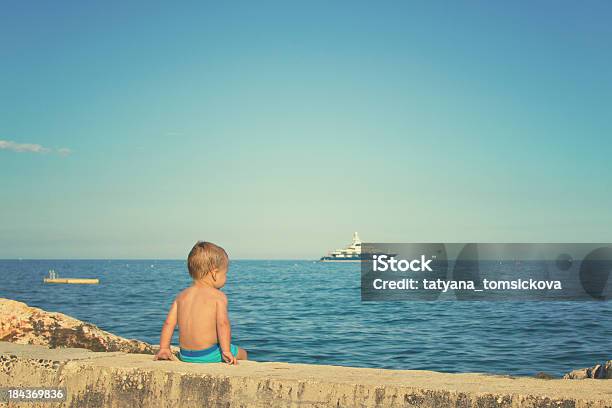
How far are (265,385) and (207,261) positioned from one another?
1228 millimetres

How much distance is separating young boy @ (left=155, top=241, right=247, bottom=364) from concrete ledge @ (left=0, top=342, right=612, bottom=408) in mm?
241

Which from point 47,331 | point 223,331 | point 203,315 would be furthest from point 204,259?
point 47,331

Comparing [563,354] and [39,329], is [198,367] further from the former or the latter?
[563,354]

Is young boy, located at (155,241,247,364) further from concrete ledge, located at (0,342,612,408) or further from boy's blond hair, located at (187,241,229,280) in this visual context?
concrete ledge, located at (0,342,612,408)

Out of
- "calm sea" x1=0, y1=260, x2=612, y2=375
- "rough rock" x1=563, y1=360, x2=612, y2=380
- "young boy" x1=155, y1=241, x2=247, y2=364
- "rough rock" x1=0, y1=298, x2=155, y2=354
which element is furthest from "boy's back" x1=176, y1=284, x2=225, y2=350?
"calm sea" x1=0, y1=260, x2=612, y2=375

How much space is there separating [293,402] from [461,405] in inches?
39.2

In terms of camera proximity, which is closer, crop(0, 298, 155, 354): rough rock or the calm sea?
crop(0, 298, 155, 354): rough rock

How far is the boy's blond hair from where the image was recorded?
471 centimetres

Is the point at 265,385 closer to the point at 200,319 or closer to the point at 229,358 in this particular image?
the point at 229,358

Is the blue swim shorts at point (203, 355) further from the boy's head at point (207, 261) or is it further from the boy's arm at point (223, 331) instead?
the boy's head at point (207, 261)

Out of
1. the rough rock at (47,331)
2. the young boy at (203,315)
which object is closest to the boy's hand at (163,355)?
the young boy at (203,315)

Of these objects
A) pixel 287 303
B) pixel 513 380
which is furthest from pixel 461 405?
pixel 287 303

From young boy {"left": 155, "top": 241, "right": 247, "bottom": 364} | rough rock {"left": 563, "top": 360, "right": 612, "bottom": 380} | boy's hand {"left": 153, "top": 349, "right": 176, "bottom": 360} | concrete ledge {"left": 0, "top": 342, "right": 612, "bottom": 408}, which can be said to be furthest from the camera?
rough rock {"left": 563, "top": 360, "right": 612, "bottom": 380}

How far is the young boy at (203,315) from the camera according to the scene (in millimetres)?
4625
